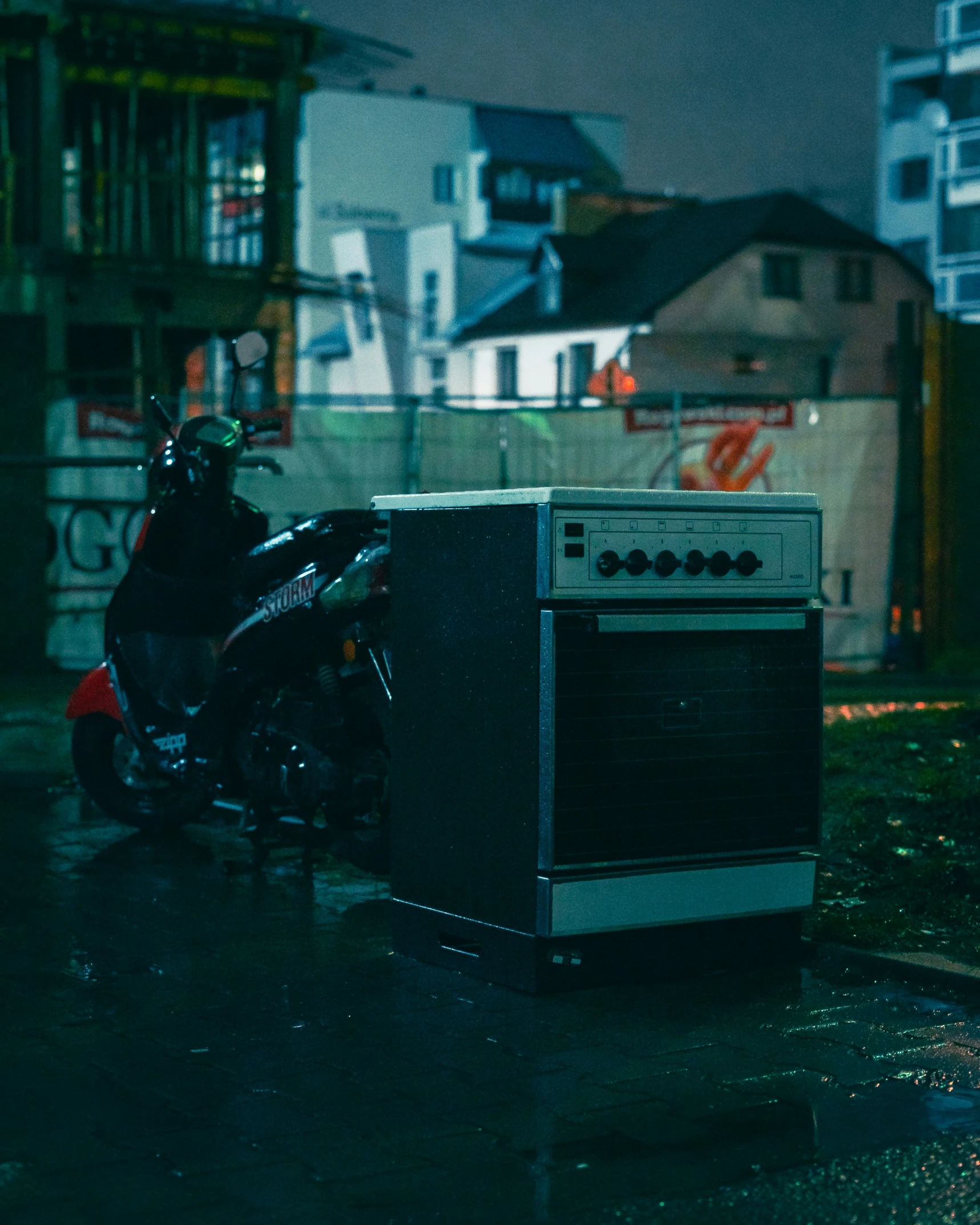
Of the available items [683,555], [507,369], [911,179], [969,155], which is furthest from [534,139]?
[683,555]

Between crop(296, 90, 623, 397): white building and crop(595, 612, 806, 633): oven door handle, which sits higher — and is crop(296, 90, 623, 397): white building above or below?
above

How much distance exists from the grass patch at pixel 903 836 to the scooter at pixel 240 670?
68.8 inches

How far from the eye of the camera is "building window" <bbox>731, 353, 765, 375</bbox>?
191ft

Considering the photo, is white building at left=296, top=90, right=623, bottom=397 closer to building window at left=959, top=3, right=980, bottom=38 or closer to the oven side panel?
building window at left=959, top=3, right=980, bottom=38

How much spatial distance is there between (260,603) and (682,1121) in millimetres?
3381

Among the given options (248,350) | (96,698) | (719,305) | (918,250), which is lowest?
(96,698)

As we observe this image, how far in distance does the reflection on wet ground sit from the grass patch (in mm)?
433

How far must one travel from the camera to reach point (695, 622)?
5391 mm

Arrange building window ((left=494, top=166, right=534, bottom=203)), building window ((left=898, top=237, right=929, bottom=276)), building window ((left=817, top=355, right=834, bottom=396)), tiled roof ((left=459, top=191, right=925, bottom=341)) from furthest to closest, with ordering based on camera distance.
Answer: building window ((left=898, top=237, right=929, bottom=276)), building window ((left=494, top=166, right=534, bottom=203)), building window ((left=817, top=355, right=834, bottom=396)), tiled roof ((left=459, top=191, right=925, bottom=341))

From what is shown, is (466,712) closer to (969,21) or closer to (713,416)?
(713,416)

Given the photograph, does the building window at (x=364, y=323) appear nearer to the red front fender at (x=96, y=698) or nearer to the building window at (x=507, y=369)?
the building window at (x=507, y=369)

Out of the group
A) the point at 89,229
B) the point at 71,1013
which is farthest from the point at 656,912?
the point at 89,229

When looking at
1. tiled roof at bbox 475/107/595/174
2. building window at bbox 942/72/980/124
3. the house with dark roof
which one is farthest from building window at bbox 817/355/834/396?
building window at bbox 942/72/980/124

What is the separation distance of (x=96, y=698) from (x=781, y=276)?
2116 inches
